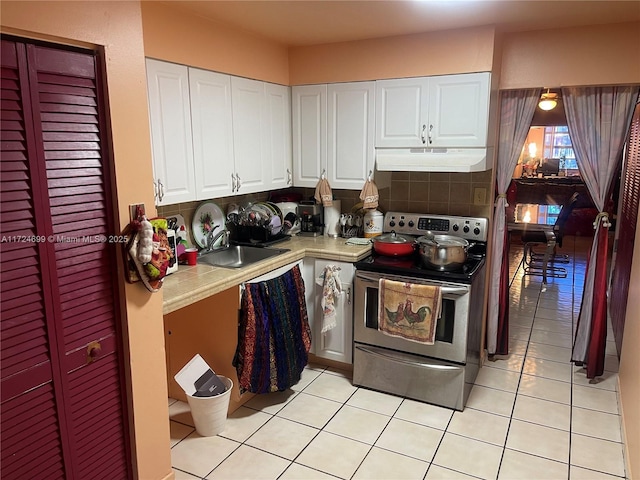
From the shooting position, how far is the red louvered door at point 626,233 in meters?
3.43

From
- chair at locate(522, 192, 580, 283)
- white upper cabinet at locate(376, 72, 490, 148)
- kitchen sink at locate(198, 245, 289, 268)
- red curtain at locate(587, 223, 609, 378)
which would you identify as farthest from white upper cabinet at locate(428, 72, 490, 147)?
chair at locate(522, 192, 580, 283)

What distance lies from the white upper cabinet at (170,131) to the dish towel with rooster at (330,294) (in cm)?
101

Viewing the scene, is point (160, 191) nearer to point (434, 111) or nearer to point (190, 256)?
point (190, 256)

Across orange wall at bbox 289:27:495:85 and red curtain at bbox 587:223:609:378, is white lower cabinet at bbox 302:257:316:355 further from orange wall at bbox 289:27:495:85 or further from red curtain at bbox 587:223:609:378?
red curtain at bbox 587:223:609:378

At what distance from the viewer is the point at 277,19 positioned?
2.63m

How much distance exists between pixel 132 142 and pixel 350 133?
1765mm

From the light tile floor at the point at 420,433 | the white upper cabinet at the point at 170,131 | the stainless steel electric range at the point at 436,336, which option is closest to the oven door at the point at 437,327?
the stainless steel electric range at the point at 436,336

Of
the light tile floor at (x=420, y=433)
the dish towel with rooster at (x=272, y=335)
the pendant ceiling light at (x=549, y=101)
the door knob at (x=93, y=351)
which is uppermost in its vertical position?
the pendant ceiling light at (x=549, y=101)

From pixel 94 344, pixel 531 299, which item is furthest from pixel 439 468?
pixel 531 299

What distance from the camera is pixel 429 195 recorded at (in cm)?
343

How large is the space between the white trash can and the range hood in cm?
172

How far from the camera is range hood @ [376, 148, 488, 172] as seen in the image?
2.89 meters

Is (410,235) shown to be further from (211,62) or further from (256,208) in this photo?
(211,62)

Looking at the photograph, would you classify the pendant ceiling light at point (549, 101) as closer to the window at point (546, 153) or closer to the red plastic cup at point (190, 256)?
the red plastic cup at point (190, 256)
